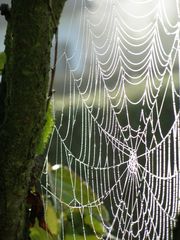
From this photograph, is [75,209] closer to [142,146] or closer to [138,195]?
[138,195]

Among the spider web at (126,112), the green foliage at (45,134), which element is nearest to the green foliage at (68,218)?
the green foliage at (45,134)

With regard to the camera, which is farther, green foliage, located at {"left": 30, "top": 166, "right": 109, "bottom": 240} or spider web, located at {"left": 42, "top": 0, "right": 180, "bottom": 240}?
spider web, located at {"left": 42, "top": 0, "right": 180, "bottom": 240}

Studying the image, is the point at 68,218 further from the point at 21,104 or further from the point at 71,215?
the point at 21,104

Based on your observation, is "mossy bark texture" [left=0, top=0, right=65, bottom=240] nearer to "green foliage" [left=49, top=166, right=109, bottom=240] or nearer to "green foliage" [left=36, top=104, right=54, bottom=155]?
"green foliage" [left=36, top=104, right=54, bottom=155]

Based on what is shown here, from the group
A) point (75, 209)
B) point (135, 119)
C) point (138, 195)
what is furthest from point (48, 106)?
point (135, 119)

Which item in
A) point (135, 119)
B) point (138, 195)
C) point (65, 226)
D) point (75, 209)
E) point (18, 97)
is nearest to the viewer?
point (18, 97)

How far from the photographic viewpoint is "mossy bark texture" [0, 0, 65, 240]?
→ 0.55 m

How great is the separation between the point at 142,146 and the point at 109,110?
185mm

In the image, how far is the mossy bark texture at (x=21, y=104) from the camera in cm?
55

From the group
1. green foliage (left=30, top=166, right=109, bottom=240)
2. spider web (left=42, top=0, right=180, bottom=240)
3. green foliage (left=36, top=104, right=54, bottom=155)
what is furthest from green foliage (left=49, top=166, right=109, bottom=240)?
spider web (left=42, top=0, right=180, bottom=240)

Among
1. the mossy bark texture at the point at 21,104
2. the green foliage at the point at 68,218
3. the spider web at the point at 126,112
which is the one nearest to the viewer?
the mossy bark texture at the point at 21,104

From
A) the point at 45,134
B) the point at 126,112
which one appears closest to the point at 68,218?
the point at 45,134

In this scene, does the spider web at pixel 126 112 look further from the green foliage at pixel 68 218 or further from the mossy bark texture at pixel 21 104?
the mossy bark texture at pixel 21 104

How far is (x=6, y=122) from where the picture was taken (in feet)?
1.81
